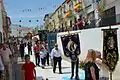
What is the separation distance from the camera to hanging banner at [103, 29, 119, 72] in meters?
16.3

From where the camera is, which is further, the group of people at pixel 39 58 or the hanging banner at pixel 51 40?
the hanging banner at pixel 51 40

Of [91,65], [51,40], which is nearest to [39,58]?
[51,40]

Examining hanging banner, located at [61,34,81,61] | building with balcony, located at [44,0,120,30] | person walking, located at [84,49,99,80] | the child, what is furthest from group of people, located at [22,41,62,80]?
person walking, located at [84,49,99,80]

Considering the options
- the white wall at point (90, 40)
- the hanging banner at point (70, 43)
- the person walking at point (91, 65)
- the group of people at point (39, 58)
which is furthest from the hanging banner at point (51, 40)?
the person walking at point (91, 65)

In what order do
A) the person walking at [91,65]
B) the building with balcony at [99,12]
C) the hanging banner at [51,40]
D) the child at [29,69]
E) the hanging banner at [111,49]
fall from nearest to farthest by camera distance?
the person walking at [91,65]
the child at [29,69]
the hanging banner at [111,49]
the building with balcony at [99,12]
the hanging banner at [51,40]

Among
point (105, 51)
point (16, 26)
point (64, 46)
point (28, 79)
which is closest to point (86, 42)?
point (64, 46)

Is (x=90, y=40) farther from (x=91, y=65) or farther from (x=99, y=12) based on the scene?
(x=91, y=65)

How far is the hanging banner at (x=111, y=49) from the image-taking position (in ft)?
53.4

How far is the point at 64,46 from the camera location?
2912 centimetres

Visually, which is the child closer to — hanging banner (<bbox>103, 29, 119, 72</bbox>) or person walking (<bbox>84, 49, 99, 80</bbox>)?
hanging banner (<bbox>103, 29, 119, 72</bbox>)

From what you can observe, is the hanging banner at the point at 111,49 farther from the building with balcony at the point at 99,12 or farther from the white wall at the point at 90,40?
the white wall at the point at 90,40

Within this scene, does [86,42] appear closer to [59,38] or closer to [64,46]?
[64,46]

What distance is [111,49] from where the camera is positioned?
53.4 feet

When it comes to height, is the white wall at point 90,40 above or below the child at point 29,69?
above
